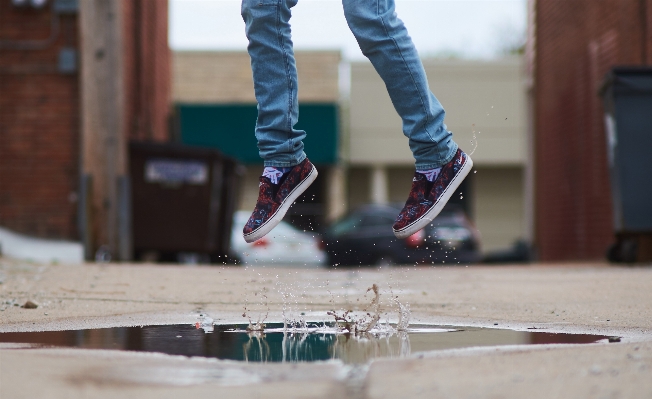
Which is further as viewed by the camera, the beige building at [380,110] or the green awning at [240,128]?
the beige building at [380,110]

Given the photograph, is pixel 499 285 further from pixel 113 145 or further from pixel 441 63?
pixel 441 63

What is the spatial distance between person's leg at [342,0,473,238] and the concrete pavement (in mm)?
465

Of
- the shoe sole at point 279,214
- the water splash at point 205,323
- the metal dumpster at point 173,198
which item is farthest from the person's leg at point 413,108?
the metal dumpster at point 173,198

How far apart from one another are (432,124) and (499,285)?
239cm

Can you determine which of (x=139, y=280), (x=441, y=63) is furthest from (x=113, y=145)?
(x=441, y=63)

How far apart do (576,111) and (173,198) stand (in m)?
6.35

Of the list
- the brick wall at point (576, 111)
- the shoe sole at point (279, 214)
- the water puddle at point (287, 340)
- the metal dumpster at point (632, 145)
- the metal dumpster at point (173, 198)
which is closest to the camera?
the water puddle at point (287, 340)

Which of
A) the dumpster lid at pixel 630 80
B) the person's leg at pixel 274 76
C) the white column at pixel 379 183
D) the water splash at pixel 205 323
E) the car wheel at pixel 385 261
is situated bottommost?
the car wheel at pixel 385 261

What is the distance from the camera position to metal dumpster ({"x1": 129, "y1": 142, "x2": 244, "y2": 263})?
949cm

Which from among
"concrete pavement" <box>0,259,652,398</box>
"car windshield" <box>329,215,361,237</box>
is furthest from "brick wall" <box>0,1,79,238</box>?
"car windshield" <box>329,215,361,237</box>

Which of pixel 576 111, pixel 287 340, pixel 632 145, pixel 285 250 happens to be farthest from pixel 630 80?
pixel 285 250

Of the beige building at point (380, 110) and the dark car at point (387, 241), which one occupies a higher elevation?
the beige building at point (380, 110)

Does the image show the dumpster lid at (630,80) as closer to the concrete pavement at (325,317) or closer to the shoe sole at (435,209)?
the concrete pavement at (325,317)

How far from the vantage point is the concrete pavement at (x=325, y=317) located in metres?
1.78
